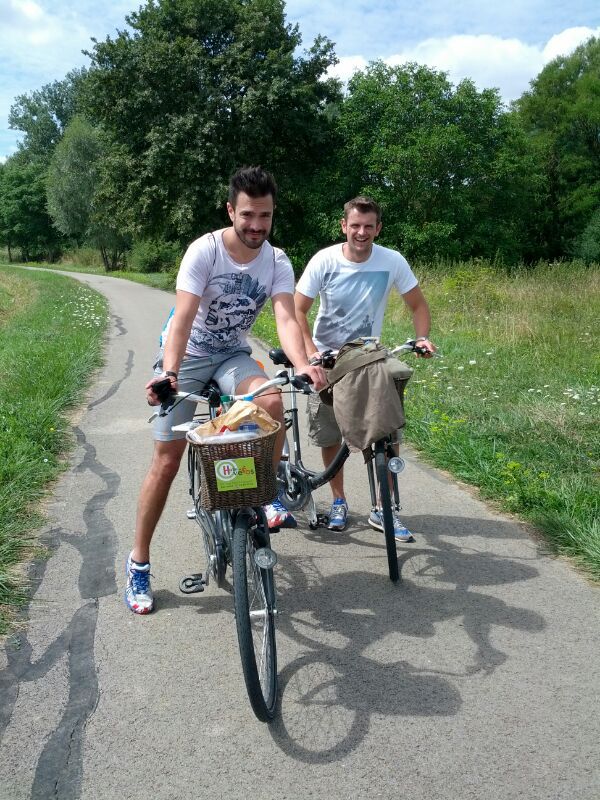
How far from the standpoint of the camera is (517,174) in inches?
1348

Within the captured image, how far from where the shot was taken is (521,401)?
7141 mm

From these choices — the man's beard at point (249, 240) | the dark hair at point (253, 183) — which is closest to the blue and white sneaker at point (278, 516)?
the man's beard at point (249, 240)

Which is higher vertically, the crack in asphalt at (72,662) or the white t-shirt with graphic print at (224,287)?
the white t-shirt with graphic print at (224,287)

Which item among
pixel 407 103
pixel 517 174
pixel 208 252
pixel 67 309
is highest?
pixel 407 103

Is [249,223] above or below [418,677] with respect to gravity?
above

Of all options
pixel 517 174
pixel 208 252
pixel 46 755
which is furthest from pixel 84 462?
pixel 517 174

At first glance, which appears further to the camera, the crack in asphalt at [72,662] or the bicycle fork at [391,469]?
the bicycle fork at [391,469]

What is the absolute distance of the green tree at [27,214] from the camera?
72.2m

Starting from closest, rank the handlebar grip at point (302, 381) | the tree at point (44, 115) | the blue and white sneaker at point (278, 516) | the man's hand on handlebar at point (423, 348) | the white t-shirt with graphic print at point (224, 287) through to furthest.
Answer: the handlebar grip at point (302, 381), the white t-shirt with graphic print at point (224, 287), the man's hand on handlebar at point (423, 348), the blue and white sneaker at point (278, 516), the tree at point (44, 115)

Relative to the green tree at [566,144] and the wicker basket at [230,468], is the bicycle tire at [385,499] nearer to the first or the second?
the wicker basket at [230,468]

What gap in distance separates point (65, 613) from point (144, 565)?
453 mm

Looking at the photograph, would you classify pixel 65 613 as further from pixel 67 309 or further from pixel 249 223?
pixel 67 309

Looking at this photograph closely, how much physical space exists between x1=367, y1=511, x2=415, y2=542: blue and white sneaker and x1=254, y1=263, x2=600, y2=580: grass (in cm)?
84

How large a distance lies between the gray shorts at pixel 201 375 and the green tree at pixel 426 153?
1125 inches
